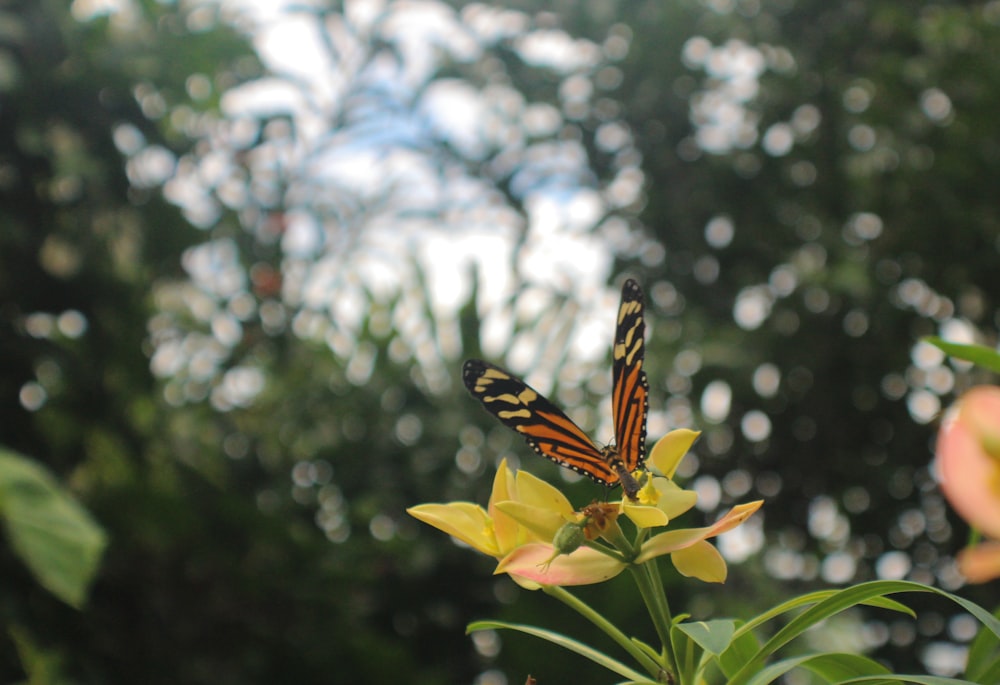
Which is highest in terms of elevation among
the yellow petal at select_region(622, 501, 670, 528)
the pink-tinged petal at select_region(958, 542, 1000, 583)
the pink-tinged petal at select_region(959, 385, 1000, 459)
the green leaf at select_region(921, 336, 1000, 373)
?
the pink-tinged petal at select_region(959, 385, 1000, 459)

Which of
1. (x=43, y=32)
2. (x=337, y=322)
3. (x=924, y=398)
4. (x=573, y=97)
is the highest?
(x=43, y=32)

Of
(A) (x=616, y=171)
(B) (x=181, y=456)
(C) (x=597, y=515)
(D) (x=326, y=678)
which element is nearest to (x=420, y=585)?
(D) (x=326, y=678)

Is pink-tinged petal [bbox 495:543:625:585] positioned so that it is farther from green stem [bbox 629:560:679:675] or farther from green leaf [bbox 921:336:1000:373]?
green leaf [bbox 921:336:1000:373]

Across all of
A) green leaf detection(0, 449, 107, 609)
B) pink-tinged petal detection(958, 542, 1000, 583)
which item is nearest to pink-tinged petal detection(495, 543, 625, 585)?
pink-tinged petal detection(958, 542, 1000, 583)

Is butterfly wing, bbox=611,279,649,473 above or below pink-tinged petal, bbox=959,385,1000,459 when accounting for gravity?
below

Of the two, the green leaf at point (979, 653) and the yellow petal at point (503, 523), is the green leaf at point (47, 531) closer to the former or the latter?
the yellow petal at point (503, 523)

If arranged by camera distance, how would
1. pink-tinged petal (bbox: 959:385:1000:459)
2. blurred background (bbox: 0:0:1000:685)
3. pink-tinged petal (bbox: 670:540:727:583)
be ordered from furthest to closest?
blurred background (bbox: 0:0:1000:685) → pink-tinged petal (bbox: 670:540:727:583) → pink-tinged petal (bbox: 959:385:1000:459)

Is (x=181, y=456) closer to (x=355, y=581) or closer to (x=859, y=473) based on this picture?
(x=355, y=581)
